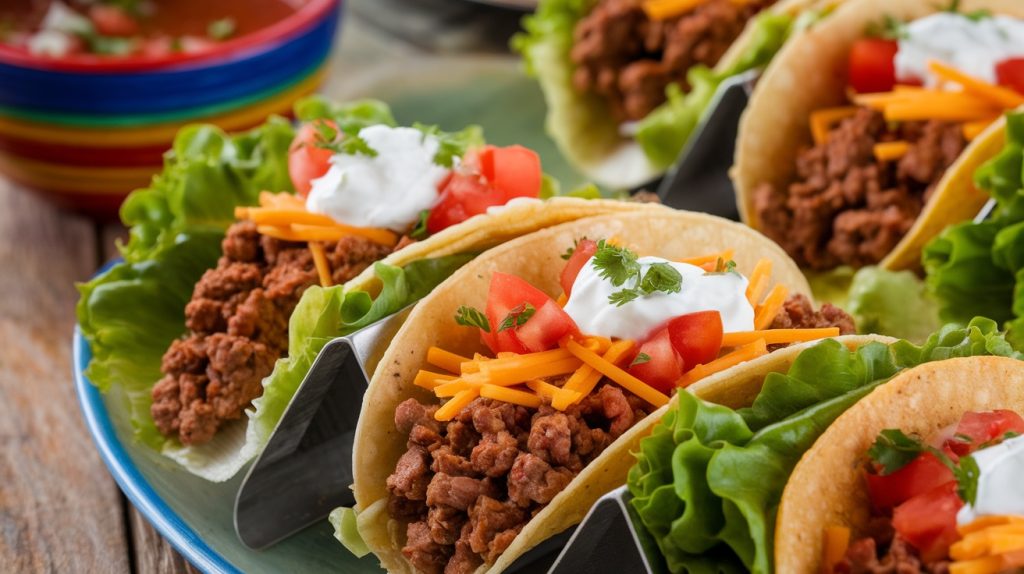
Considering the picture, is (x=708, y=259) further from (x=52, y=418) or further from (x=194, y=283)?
(x=52, y=418)

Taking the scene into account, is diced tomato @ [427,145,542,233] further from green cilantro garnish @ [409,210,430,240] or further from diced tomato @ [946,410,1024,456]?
diced tomato @ [946,410,1024,456]

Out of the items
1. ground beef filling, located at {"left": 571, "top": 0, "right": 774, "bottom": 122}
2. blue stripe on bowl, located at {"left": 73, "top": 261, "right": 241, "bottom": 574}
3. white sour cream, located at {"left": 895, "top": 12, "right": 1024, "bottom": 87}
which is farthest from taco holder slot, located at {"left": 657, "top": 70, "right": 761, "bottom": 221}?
blue stripe on bowl, located at {"left": 73, "top": 261, "right": 241, "bottom": 574}

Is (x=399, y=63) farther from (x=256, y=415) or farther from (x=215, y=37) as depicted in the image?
(x=256, y=415)

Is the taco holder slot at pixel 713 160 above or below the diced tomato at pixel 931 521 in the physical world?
below

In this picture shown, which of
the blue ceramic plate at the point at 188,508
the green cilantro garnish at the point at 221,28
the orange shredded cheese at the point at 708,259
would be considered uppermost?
the orange shredded cheese at the point at 708,259

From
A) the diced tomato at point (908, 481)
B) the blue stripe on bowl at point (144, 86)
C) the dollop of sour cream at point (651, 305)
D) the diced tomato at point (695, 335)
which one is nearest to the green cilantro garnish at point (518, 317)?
the dollop of sour cream at point (651, 305)

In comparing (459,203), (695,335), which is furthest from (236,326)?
(695,335)

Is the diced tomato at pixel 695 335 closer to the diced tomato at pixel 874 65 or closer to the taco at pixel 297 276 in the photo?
the taco at pixel 297 276
